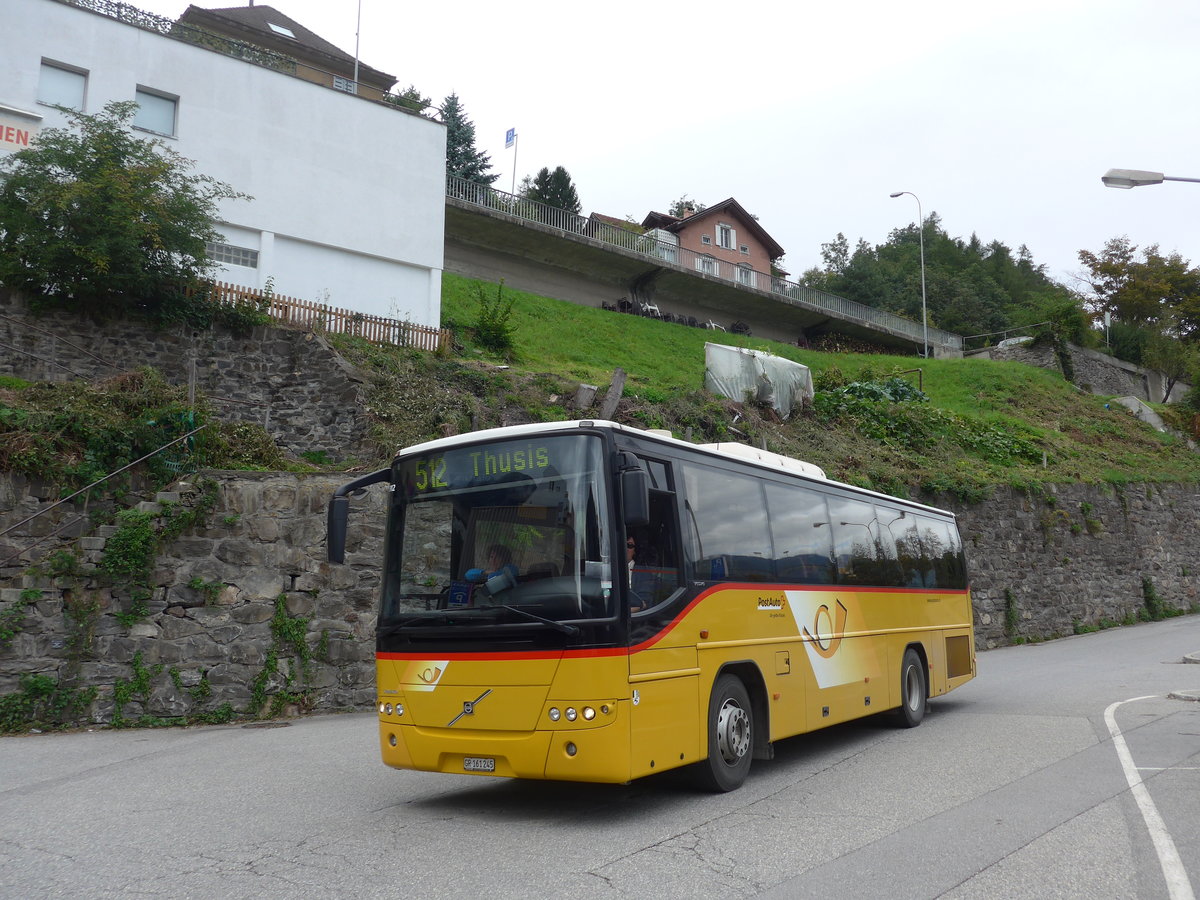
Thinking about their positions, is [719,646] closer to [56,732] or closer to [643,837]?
[643,837]

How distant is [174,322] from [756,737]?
15.4 meters

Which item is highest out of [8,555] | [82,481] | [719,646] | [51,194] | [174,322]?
[51,194]

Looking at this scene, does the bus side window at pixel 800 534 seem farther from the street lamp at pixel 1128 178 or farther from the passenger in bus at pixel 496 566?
the street lamp at pixel 1128 178

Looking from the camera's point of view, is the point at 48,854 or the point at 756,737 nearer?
the point at 48,854

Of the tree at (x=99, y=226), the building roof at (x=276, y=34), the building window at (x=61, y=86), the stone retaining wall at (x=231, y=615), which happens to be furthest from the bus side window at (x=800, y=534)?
the building roof at (x=276, y=34)

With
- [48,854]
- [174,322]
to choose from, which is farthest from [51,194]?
[48,854]

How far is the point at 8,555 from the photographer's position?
11664 mm

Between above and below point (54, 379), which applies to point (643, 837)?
below

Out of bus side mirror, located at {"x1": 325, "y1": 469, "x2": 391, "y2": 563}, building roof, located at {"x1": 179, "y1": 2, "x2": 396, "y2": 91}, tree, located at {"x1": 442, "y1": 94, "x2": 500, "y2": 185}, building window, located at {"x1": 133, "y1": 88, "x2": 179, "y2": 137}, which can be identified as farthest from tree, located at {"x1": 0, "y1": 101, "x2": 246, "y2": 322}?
tree, located at {"x1": 442, "y1": 94, "x2": 500, "y2": 185}

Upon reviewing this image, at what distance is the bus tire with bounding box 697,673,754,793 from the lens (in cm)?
752

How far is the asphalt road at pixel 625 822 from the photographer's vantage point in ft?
17.3

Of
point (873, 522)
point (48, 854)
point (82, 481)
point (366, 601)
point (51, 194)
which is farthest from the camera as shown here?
point (51, 194)

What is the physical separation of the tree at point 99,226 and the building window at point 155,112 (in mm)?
5049

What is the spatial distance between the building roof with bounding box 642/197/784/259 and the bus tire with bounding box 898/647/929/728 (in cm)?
4862
